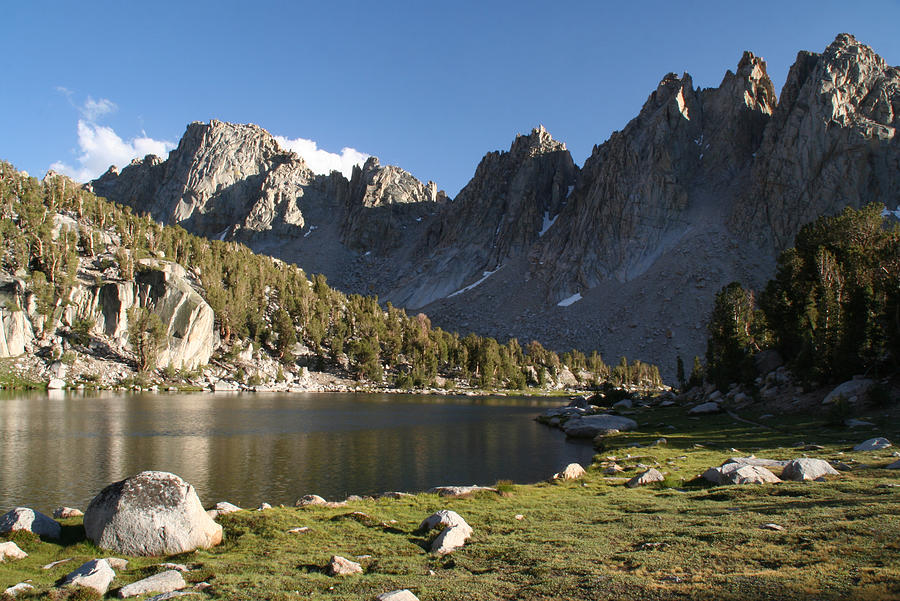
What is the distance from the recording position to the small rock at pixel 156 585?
10.7 m

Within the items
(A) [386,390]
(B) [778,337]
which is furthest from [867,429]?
(A) [386,390]

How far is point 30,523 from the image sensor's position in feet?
49.8

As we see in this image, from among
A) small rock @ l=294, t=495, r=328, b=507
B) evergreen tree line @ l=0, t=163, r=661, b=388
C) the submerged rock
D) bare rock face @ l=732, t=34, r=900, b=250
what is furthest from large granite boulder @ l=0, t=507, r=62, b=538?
bare rock face @ l=732, t=34, r=900, b=250

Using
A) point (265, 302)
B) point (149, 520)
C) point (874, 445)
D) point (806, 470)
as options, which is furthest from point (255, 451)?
point (265, 302)

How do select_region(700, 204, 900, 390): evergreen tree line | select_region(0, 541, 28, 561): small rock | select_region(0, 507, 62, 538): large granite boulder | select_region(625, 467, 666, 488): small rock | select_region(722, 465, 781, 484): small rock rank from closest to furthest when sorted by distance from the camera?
select_region(0, 541, 28, 561): small rock, select_region(0, 507, 62, 538): large granite boulder, select_region(722, 465, 781, 484): small rock, select_region(625, 467, 666, 488): small rock, select_region(700, 204, 900, 390): evergreen tree line

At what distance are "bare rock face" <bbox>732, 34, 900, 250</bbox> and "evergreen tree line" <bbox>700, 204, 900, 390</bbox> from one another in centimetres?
11806

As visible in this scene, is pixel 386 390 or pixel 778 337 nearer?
pixel 778 337

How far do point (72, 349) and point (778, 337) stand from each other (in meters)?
109

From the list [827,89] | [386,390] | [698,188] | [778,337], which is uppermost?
[827,89]

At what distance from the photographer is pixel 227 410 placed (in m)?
64.7

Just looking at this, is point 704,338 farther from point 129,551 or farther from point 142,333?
point 129,551

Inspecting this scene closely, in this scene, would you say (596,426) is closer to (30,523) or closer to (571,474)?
(571,474)

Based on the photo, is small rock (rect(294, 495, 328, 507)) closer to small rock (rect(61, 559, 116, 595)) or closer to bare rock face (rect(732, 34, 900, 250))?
small rock (rect(61, 559, 116, 595))

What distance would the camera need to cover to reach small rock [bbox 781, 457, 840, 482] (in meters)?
18.9
